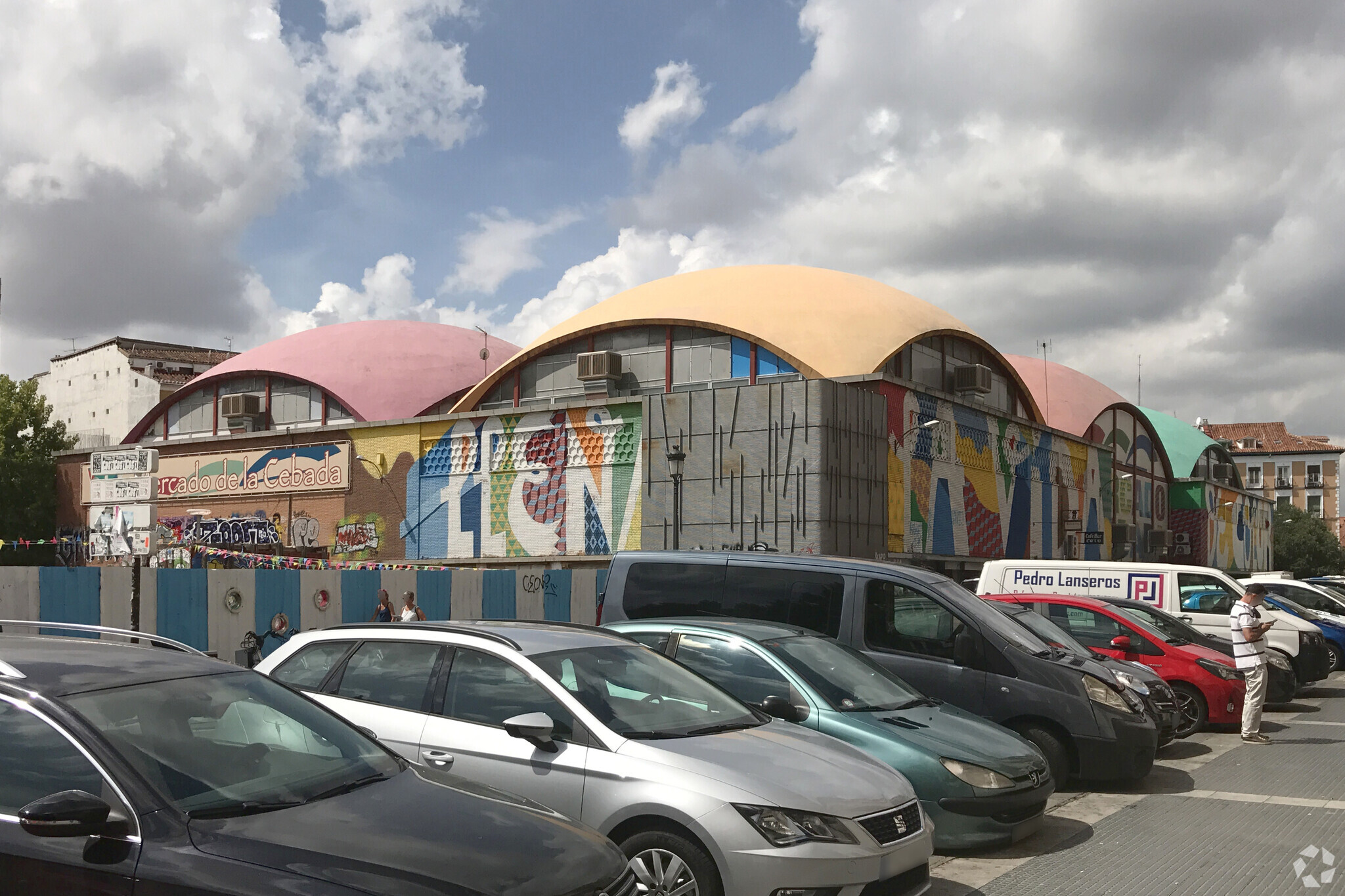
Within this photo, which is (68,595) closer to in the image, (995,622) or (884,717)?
(995,622)

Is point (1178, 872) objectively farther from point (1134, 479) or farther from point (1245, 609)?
point (1134, 479)

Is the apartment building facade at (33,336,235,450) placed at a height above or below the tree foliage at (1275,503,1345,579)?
above

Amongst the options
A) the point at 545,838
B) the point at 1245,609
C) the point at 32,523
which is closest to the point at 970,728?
the point at 545,838

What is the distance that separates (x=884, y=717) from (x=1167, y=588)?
11.3 meters

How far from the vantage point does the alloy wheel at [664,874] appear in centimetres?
514

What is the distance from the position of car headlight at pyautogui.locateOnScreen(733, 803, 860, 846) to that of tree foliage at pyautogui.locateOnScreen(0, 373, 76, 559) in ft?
159

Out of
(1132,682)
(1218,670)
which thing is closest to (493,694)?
(1132,682)

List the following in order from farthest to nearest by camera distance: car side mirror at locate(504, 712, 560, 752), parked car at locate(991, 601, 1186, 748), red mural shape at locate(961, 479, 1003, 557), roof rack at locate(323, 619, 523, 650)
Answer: red mural shape at locate(961, 479, 1003, 557)
parked car at locate(991, 601, 1186, 748)
roof rack at locate(323, 619, 523, 650)
car side mirror at locate(504, 712, 560, 752)

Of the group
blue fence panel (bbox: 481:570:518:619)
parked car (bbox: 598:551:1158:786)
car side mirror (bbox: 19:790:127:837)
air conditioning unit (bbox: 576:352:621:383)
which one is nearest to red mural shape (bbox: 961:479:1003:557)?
air conditioning unit (bbox: 576:352:621:383)

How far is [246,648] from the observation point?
17.2 m

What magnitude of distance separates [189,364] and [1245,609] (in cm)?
6691

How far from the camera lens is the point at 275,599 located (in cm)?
1791

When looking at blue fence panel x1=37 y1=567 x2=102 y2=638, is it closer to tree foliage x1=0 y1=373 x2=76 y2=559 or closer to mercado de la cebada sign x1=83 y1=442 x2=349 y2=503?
mercado de la cebada sign x1=83 y1=442 x2=349 y2=503

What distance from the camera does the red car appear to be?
520 inches
